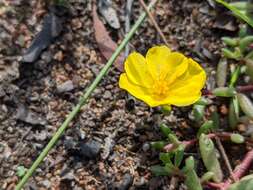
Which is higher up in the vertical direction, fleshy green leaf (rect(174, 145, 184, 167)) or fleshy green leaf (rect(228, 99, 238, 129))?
fleshy green leaf (rect(228, 99, 238, 129))

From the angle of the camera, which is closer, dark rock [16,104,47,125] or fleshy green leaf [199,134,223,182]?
Answer: fleshy green leaf [199,134,223,182]

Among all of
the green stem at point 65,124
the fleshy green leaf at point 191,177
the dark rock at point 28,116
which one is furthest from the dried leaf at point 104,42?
the fleshy green leaf at point 191,177

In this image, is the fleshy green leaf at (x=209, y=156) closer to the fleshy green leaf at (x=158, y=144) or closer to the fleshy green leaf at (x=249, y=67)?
the fleshy green leaf at (x=158, y=144)

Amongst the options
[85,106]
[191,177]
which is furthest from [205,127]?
[85,106]

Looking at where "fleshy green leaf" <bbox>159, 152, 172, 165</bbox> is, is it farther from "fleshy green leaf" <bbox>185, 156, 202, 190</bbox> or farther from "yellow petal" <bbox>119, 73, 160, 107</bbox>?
"yellow petal" <bbox>119, 73, 160, 107</bbox>

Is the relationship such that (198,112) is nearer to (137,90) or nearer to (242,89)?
(242,89)

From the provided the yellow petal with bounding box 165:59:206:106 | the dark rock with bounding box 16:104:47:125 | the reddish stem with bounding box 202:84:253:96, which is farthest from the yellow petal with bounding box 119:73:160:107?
the dark rock with bounding box 16:104:47:125

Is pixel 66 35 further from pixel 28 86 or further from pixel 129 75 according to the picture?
pixel 129 75
